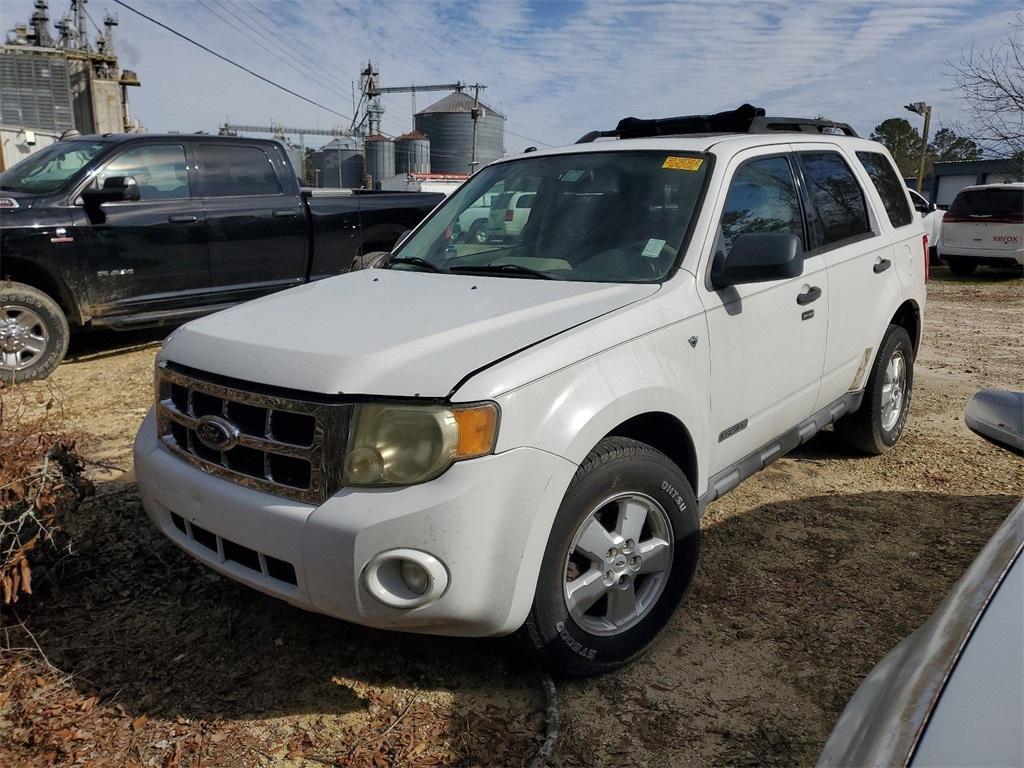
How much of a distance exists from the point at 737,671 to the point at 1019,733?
1754mm

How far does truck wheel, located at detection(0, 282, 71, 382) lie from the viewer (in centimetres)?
605

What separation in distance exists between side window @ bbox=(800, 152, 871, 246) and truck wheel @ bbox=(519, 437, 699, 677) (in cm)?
187

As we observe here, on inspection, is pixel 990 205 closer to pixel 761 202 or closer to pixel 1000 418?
Result: pixel 761 202

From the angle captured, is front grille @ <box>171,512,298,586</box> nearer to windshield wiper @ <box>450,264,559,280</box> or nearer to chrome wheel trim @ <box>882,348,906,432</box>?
windshield wiper @ <box>450,264,559,280</box>

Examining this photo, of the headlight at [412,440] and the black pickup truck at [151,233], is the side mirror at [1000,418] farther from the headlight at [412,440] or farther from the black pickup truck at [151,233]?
the black pickup truck at [151,233]

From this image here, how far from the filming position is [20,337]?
6.14m

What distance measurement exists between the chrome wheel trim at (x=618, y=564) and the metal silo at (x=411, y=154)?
42623 millimetres

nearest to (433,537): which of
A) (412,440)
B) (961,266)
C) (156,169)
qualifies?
(412,440)

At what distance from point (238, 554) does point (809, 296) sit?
105 inches

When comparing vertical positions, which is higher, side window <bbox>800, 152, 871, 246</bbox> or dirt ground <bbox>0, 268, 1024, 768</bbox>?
side window <bbox>800, 152, 871, 246</bbox>

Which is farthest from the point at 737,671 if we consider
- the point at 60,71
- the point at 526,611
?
the point at 60,71

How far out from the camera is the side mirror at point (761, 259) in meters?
2.89

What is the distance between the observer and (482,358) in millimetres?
2258

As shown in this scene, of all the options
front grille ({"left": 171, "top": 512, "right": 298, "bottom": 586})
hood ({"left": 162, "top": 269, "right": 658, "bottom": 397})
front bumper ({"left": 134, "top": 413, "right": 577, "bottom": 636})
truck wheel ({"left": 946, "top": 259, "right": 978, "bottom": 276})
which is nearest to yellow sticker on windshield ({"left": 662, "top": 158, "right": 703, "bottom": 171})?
hood ({"left": 162, "top": 269, "right": 658, "bottom": 397})
